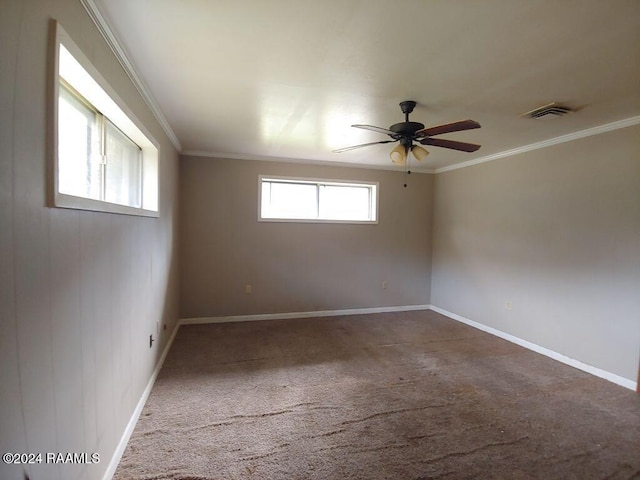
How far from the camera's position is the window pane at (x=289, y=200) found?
4590mm

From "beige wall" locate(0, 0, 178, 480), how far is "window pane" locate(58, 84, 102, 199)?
18 centimetres

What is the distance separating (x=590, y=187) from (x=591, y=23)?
2095 mm

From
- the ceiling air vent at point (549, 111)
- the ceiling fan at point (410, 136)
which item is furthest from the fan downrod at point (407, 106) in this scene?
the ceiling air vent at point (549, 111)

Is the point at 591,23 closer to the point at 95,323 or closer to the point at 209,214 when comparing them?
the point at 95,323

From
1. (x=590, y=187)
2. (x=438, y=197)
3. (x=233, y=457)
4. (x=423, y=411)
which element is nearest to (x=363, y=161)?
(x=438, y=197)

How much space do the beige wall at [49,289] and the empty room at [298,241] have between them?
0.01 metres

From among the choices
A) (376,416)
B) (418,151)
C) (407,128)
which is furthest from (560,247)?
(376,416)

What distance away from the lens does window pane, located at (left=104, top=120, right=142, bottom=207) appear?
195cm

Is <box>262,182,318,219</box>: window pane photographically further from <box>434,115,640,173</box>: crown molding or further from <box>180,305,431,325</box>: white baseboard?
<box>434,115,640,173</box>: crown molding

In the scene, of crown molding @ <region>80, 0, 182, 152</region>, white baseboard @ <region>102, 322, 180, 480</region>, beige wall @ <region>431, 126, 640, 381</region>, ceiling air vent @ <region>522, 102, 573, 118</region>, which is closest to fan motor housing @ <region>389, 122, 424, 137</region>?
ceiling air vent @ <region>522, 102, 573, 118</region>

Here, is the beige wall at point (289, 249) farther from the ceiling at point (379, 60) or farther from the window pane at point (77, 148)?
the window pane at point (77, 148)

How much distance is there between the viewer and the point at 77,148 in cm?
153

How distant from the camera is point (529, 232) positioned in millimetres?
3625

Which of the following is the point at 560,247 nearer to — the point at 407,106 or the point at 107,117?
the point at 407,106
